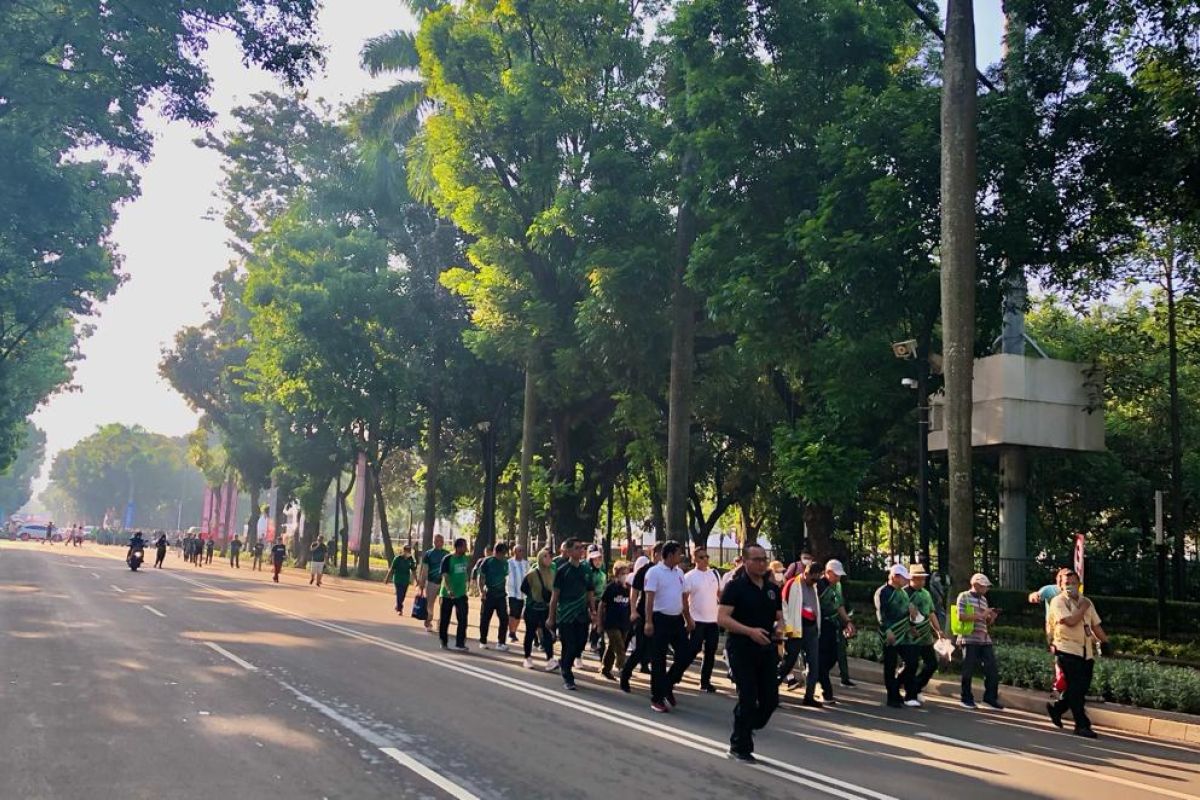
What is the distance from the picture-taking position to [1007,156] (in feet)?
60.8

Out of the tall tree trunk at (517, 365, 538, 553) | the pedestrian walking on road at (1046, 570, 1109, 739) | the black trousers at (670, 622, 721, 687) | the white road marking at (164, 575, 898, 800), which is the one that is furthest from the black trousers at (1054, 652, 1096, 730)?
the tall tree trunk at (517, 365, 538, 553)

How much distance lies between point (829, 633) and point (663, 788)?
6549 mm

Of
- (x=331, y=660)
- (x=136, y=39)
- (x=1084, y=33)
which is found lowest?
(x=331, y=660)

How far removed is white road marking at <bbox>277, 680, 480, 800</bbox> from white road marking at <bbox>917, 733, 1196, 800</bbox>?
17.2ft

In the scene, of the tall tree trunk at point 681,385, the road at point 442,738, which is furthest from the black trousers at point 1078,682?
the tall tree trunk at point 681,385

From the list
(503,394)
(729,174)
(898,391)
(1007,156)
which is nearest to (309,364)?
(503,394)

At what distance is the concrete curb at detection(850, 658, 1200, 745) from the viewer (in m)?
11.4

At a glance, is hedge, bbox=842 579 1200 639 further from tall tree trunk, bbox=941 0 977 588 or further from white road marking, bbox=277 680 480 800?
white road marking, bbox=277 680 480 800

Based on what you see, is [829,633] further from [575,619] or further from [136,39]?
[136,39]

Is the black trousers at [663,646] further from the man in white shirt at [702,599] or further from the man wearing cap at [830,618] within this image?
the man wearing cap at [830,618]

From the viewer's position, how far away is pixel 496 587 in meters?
16.4

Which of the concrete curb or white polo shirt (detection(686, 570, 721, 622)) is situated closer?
the concrete curb

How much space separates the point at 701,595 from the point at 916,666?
2799 millimetres

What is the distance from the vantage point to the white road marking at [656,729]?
7480 mm
